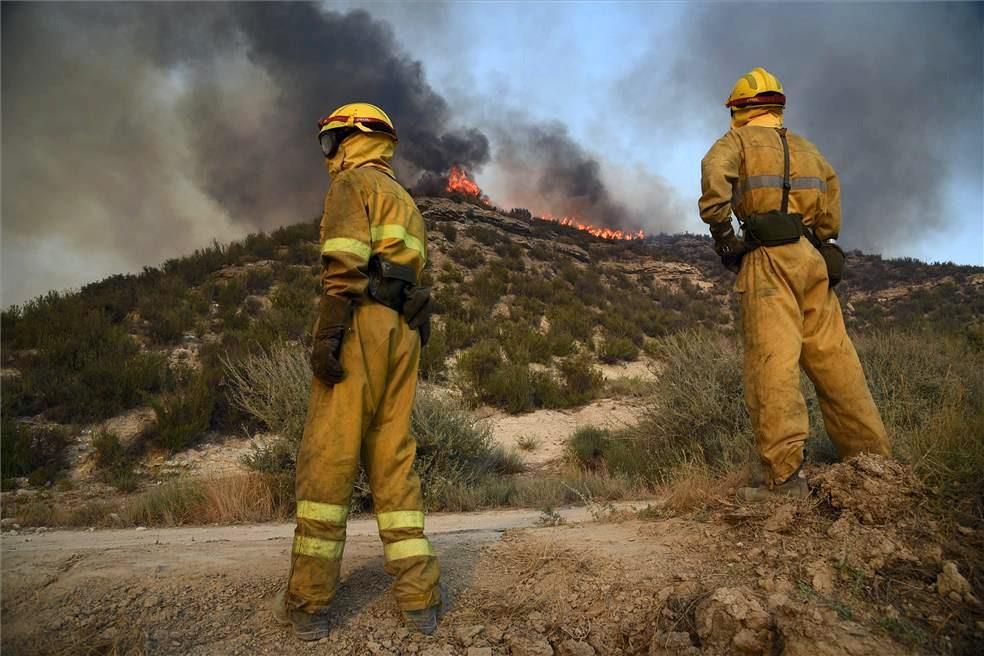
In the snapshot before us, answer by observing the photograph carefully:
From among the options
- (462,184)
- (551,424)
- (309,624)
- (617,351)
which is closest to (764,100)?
(309,624)

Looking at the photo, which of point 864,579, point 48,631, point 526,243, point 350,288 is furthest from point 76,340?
point 526,243

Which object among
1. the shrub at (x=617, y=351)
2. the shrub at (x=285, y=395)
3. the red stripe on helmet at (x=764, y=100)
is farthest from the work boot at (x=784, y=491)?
the shrub at (x=617, y=351)

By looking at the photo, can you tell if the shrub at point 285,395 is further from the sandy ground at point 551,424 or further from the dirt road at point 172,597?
the dirt road at point 172,597

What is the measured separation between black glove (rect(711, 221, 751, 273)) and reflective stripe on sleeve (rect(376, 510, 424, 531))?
7.75ft

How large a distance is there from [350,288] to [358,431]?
61cm

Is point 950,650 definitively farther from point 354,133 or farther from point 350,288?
point 354,133

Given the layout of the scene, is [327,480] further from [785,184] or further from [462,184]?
[462,184]

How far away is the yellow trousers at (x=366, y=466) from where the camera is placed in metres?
2.43

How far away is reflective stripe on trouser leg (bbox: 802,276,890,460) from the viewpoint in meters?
3.33

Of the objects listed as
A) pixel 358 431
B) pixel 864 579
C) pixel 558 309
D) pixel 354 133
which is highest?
pixel 558 309

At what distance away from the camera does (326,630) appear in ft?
7.98

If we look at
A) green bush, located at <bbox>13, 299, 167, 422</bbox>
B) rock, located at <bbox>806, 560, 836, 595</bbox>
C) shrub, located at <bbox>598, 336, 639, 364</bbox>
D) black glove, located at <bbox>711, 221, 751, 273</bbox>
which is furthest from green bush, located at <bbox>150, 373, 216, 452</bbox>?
shrub, located at <bbox>598, 336, 639, 364</bbox>

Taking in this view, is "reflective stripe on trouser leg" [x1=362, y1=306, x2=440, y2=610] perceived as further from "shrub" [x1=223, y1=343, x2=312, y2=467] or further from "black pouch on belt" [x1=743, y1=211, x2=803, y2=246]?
"shrub" [x1=223, y1=343, x2=312, y2=467]

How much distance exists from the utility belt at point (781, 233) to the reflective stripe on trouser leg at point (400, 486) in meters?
2.14
